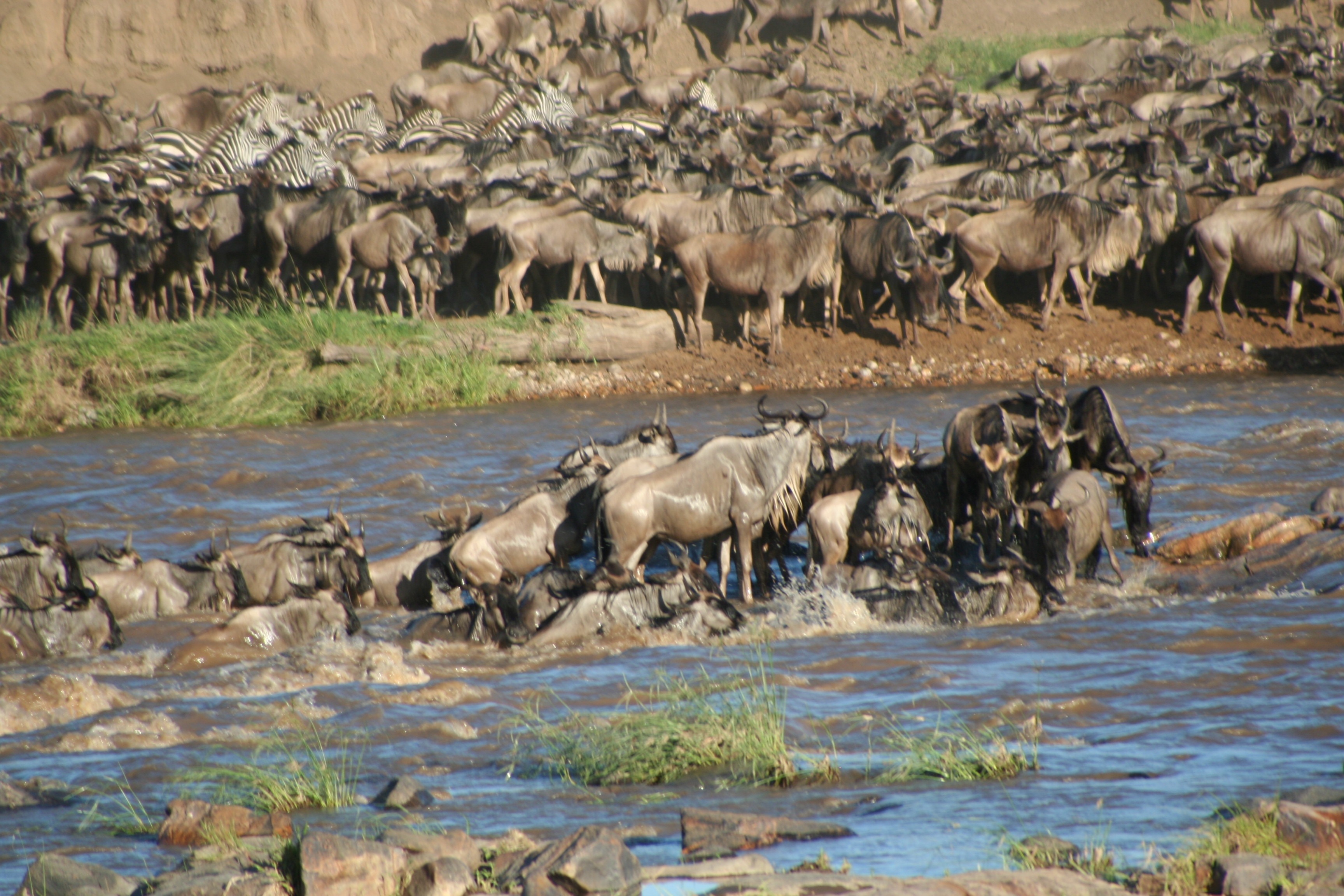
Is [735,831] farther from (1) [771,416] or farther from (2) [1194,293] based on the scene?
(2) [1194,293]

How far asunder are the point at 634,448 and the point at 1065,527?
119 inches

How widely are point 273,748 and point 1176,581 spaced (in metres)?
4.91

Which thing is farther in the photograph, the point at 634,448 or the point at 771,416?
the point at 634,448

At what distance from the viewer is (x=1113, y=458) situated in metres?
8.10

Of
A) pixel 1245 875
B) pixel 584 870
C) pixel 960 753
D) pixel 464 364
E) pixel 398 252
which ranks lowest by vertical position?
pixel 960 753

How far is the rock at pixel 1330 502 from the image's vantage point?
879 cm

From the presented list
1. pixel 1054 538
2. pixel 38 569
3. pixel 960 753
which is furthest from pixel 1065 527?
pixel 38 569

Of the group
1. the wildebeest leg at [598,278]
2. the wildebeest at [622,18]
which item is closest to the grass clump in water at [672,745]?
the wildebeest leg at [598,278]

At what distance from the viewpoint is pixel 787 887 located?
11.0 feet

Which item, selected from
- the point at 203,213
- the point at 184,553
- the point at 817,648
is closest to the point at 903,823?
the point at 817,648

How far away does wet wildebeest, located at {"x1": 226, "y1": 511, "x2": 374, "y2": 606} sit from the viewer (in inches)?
313

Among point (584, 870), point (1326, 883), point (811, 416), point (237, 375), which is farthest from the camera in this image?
point (237, 375)

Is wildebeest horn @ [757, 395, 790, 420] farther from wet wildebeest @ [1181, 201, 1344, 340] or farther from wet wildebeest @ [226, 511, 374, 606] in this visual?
wet wildebeest @ [1181, 201, 1344, 340]

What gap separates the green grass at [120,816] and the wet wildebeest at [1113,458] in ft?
18.0
